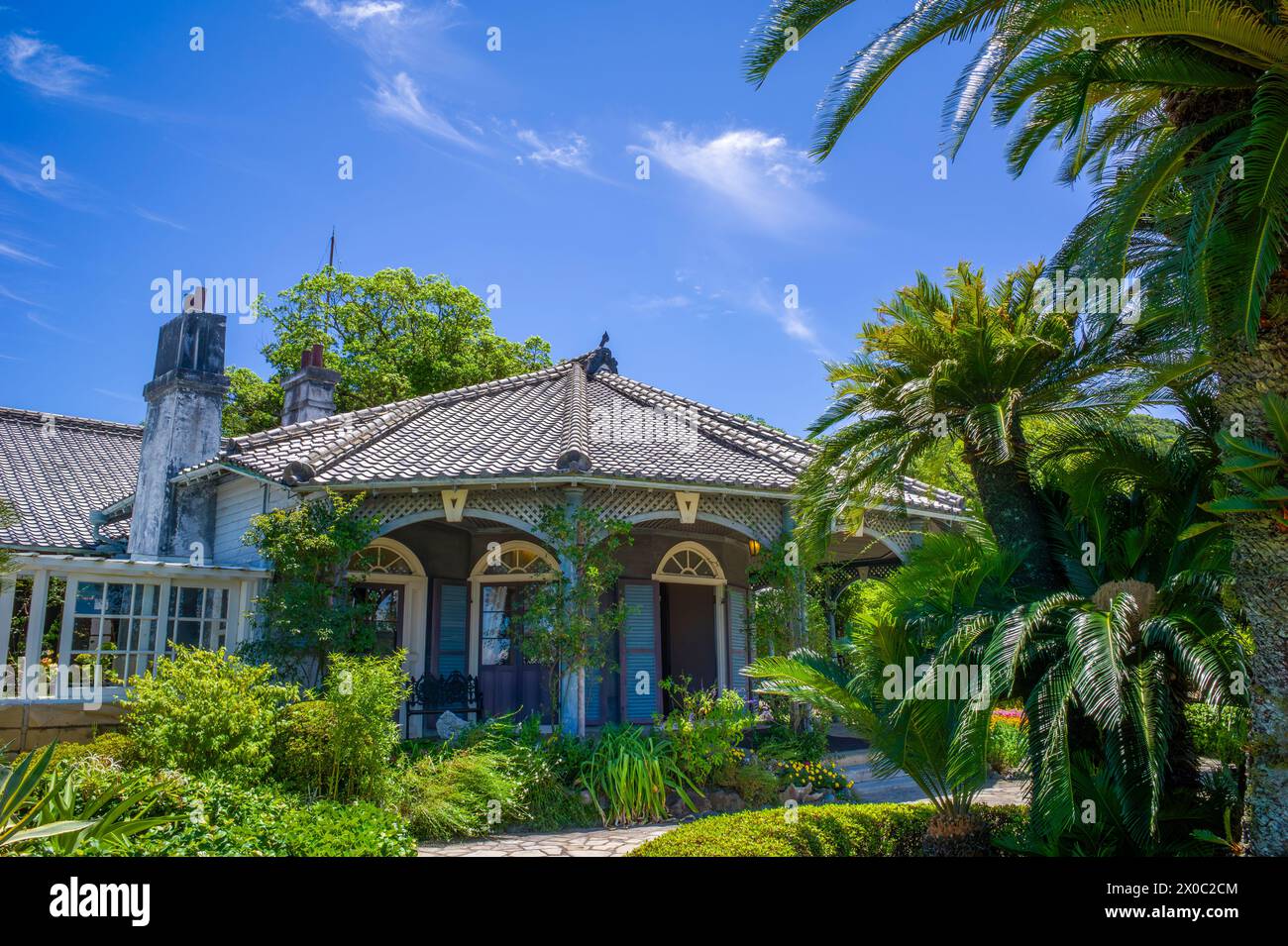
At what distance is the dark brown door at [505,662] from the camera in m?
13.8

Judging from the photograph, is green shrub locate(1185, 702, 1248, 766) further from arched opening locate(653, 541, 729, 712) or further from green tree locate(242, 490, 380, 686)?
green tree locate(242, 490, 380, 686)

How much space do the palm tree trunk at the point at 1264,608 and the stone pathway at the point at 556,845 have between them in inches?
197

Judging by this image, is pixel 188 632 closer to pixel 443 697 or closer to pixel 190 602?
pixel 190 602

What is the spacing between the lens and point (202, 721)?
8.10m

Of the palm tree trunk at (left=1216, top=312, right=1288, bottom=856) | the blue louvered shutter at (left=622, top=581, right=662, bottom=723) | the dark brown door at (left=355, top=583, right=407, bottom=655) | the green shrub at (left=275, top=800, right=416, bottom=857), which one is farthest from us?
the dark brown door at (left=355, top=583, right=407, bottom=655)

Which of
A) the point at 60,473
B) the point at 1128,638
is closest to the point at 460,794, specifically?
the point at 1128,638

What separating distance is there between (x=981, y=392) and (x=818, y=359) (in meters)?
2.22

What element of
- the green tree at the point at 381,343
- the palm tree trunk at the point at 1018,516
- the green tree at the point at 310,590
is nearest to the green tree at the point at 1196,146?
the palm tree trunk at the point at 1018,516

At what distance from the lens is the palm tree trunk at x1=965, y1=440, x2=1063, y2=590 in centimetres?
816

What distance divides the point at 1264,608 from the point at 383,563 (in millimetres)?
11579

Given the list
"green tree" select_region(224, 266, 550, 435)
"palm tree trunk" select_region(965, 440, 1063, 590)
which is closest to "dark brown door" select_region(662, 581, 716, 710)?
"palm tree trunk" select_region(965, 440, 1063, 590)

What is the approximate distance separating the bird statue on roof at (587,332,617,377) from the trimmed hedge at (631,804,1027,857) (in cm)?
1141
